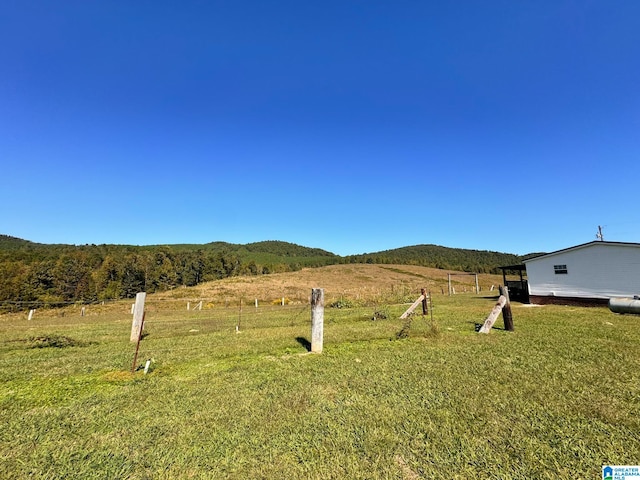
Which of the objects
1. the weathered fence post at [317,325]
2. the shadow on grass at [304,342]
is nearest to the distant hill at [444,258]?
the shadow on grass at [304,342]

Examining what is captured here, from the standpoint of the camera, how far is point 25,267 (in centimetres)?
6194

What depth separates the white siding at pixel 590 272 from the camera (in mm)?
18031

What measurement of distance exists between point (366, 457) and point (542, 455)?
1.74 metres

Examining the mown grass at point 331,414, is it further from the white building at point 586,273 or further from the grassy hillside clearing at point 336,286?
the grassy hillside clearing at point 336,286

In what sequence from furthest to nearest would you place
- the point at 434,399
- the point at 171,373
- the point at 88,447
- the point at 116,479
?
the point at 171,373, the point at 434,399, the point at 88,447, the point at 116,479

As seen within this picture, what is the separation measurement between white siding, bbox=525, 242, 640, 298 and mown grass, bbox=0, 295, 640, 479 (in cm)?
1555

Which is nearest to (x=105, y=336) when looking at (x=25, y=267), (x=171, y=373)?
(x=171, y=373)

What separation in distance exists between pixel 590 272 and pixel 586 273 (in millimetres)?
222

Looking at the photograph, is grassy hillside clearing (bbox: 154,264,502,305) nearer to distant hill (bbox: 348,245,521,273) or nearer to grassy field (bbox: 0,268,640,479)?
grassy field (bbox: 0,268,640,479)

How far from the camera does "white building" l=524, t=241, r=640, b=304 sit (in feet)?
59.3

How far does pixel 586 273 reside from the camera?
19.8m

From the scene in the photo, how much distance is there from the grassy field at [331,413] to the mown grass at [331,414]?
2 cm

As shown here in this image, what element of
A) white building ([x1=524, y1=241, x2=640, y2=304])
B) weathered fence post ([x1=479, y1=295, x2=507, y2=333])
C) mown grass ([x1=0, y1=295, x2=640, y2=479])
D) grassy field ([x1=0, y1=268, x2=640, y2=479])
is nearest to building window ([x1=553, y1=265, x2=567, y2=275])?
white building ([x1=524, y1=241, x2=640, y2=304])

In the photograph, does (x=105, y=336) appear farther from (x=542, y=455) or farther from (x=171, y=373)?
(x=542, y=455)
